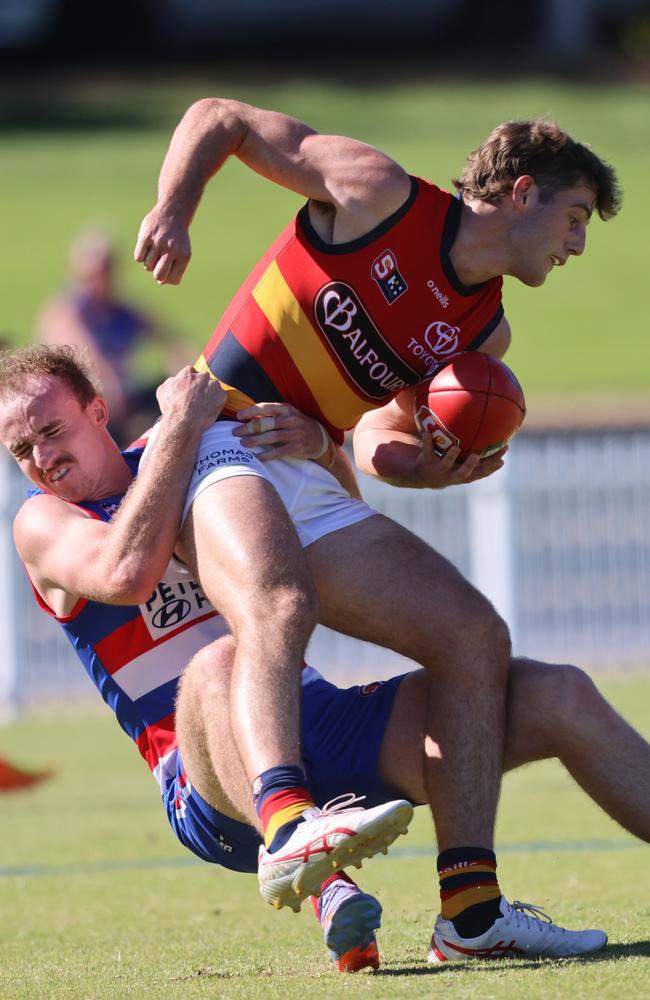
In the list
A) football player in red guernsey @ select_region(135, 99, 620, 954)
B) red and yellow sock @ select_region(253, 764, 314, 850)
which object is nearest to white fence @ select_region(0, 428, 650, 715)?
football player in red guernsey @ select_region(135, 99, 620, 954)

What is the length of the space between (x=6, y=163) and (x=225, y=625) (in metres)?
31.3

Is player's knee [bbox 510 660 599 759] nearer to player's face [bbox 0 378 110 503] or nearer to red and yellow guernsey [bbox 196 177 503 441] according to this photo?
red and yellow guernsey [bbox 196 177 503 441]

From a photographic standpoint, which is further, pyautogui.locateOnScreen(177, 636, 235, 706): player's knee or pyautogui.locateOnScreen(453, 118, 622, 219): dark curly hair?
pyautogui.locateOnScreen(453, 118, 622, 219): dark curly hair

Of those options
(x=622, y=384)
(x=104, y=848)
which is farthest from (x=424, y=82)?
(x=104, y=848)

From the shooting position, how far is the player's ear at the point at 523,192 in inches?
185

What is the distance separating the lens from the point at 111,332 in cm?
1312

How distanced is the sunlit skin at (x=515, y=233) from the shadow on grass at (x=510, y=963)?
5.87 ft

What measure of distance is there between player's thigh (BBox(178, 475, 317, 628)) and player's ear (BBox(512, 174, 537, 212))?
1057mm

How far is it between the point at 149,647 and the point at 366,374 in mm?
959

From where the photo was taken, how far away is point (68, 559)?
445 cm

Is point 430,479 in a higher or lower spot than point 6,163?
lower

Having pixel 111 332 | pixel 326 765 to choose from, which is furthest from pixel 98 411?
pixel 111 332

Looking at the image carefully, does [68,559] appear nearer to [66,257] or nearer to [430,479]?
[430,479]

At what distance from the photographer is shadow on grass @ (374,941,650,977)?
4.12 m
